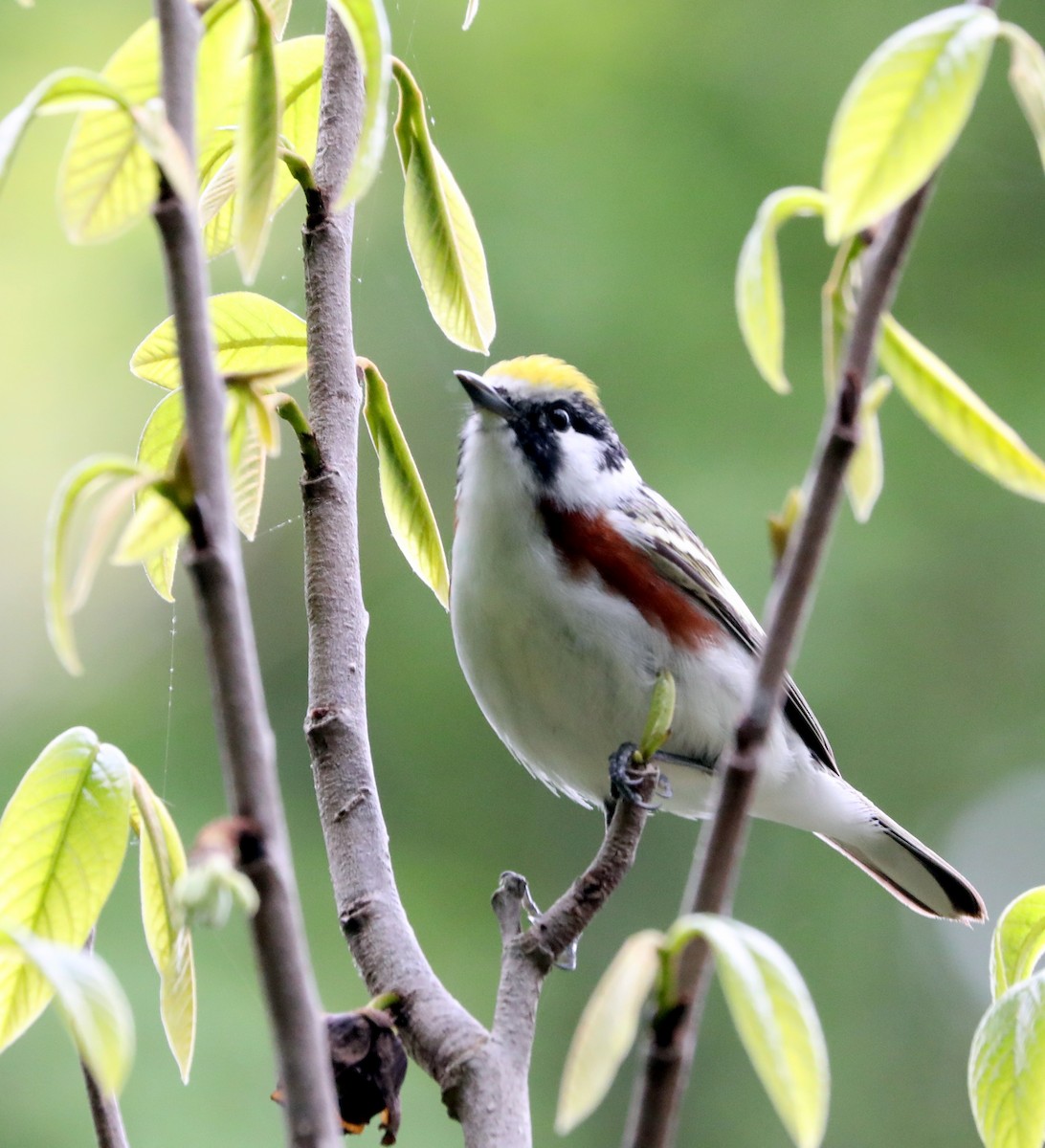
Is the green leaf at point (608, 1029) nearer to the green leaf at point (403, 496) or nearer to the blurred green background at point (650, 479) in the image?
the green leaf at point (403, 496)

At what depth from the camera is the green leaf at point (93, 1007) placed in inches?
18.3

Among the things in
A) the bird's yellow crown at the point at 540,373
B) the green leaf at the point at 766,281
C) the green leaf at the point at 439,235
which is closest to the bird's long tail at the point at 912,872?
the bird's yellow crown at the point at 540,373

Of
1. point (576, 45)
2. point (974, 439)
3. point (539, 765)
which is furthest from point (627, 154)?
point (974, 439)

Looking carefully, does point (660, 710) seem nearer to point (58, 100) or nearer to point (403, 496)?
point (403, 496)

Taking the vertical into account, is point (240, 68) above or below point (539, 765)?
above

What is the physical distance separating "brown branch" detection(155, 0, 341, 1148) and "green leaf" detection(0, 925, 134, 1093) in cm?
5

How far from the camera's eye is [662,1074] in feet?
1.49

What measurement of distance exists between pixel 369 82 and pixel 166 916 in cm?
44

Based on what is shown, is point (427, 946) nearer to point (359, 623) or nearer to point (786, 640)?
point (359, 623)

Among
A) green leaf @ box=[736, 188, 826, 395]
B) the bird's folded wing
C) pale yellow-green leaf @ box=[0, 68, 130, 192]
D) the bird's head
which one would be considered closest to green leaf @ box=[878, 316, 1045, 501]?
green leaf @ box=[736, 188, 826, 395]

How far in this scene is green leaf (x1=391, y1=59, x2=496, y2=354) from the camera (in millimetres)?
895

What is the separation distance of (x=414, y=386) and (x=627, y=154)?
87 centimetres

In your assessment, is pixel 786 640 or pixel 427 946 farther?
pixel 427 946

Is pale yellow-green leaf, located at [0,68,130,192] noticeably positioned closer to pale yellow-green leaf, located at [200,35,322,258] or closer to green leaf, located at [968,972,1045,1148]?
pale yellow-green leaf, located at [200,35,322,258]
